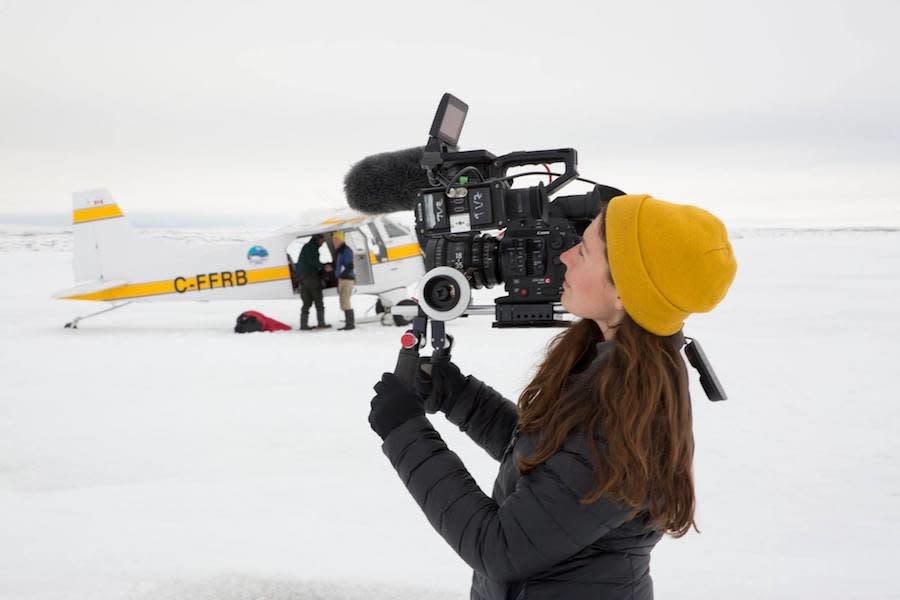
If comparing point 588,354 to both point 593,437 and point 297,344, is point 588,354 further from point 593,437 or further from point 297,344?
point 297,344

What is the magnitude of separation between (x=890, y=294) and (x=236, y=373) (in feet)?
42.8

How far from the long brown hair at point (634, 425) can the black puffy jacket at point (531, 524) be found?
29 millimetres

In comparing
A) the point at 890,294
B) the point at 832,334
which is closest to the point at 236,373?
the point at 832,334

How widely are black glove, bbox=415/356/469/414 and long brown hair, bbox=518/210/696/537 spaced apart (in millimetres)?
374

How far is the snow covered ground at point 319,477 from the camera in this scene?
9.87 feet

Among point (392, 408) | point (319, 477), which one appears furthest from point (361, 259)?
point (392, 408)

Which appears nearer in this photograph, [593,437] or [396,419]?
[593,437]

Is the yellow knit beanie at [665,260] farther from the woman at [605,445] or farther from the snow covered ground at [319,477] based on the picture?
the snow covered ground at [319,477]

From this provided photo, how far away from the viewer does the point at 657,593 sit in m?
2.85

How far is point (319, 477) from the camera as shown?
168 inches

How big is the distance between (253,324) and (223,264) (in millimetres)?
1381

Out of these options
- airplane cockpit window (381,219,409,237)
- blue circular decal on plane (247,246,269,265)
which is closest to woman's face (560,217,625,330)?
airplane cockpit window (381,219,409,237)

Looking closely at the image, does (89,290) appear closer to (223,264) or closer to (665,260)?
(223,264)

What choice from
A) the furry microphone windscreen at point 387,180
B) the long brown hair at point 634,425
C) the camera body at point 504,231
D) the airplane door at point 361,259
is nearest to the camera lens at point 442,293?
the camera body at point 504,231
